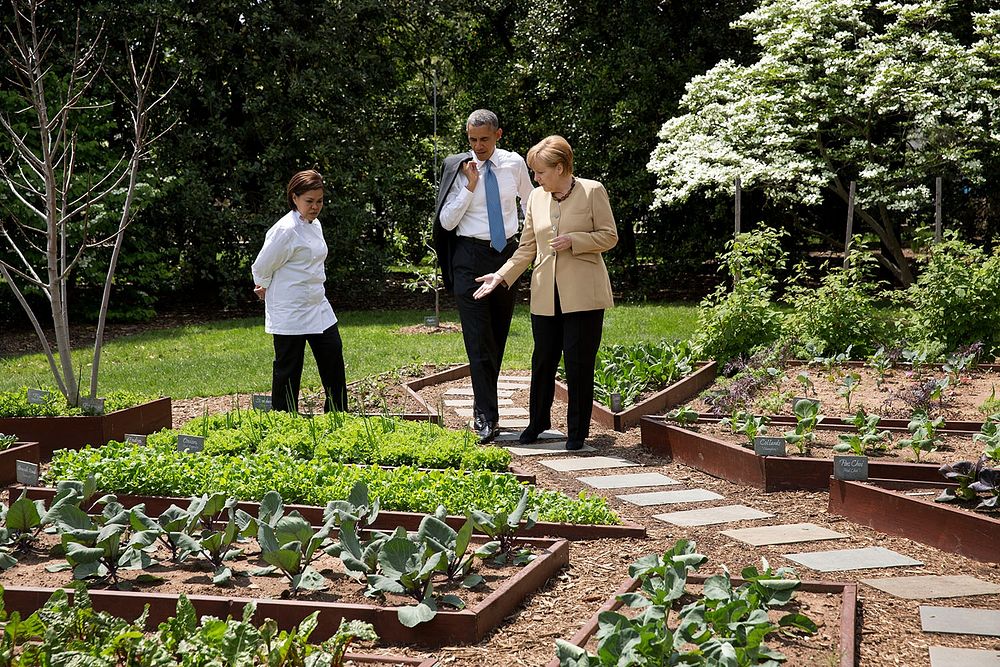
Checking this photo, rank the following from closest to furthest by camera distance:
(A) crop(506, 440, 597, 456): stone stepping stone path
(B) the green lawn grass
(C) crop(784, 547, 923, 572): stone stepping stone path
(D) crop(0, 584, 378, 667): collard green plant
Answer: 1. (D) crop(0, 584, 378, 667): collard green plant
2. (C) crop(784, 547, 923, 572): stone stepping stone path
3. (A) crop(506, 440, 597, 456): stone stepping stone path
4. (B) the green lawn grass

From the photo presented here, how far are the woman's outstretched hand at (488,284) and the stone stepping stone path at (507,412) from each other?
5.03 feet

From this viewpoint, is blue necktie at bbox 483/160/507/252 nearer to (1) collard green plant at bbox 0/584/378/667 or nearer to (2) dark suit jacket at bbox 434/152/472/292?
(2) dark suit jacket at bbox 434/152/472/292

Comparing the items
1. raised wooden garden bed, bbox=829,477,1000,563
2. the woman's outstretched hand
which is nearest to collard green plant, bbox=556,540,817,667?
raised wooden garden bed, bbox=829,477,1000,563

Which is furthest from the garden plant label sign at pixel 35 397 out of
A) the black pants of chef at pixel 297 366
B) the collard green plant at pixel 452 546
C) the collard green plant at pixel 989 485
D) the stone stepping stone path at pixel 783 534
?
the collard green plant at pixel 989 485

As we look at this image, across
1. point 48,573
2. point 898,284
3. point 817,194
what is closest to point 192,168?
point 817,194

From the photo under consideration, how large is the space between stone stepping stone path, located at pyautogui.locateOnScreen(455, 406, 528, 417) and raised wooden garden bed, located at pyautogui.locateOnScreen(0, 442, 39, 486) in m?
2.97

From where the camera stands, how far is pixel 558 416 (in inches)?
311

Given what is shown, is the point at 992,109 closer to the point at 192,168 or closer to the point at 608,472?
the point at 608,472

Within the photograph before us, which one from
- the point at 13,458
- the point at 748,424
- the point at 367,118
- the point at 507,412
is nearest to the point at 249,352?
the point at 507,412

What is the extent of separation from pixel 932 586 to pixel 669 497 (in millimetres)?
1635

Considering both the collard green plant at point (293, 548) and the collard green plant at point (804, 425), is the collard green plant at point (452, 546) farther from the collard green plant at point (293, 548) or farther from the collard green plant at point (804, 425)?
the collard green plant at point (804, 425)

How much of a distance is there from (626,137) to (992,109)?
565cm

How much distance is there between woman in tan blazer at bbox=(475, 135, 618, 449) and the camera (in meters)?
6.34

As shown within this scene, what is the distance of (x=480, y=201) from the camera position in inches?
264
